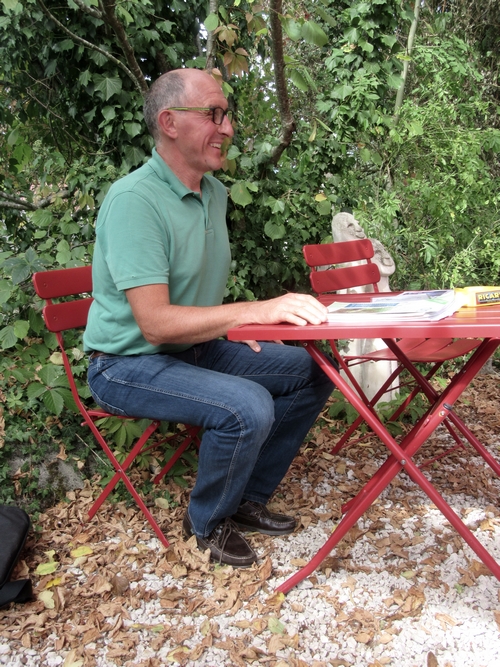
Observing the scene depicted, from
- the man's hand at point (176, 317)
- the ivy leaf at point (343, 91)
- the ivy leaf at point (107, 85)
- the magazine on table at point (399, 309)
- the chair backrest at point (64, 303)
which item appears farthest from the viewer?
the ivy leaf at point (343, 91)

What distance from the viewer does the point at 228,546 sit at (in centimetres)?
255

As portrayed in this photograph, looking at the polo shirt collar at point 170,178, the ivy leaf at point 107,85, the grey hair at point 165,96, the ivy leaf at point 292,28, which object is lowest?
the polo shirt collar at point 170,178

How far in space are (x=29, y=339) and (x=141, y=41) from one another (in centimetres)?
205

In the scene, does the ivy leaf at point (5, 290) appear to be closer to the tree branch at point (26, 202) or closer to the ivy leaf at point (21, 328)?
the ivy leaf at point (21, 328)

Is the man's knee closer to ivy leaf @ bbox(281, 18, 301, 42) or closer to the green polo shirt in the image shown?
the green polo shirt

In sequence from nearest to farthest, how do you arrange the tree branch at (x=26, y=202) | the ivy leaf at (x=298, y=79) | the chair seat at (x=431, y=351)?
A: the chair seat at (x=431, y=351)
the ivy leaf at (x=298, y=79)
the tree branch at (x=26, y=202)

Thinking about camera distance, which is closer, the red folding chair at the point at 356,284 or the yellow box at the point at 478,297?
the yellow box at the point at 478,297

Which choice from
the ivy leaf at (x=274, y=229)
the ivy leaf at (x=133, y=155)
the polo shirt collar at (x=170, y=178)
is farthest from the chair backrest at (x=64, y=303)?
the ivy leaf at (x=274, y=229)

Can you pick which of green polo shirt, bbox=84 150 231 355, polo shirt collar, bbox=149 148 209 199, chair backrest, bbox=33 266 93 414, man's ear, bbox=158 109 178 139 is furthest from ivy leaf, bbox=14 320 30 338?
man's ear, bbox=158 109 178 139

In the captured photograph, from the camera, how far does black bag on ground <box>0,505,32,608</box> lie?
2.36 meters

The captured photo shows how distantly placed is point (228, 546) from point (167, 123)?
5.77 feet

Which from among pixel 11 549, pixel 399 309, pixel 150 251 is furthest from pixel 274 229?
pixel 11 549

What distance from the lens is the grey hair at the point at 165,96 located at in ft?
8.23

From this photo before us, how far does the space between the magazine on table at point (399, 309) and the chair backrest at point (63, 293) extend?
4.37ft
